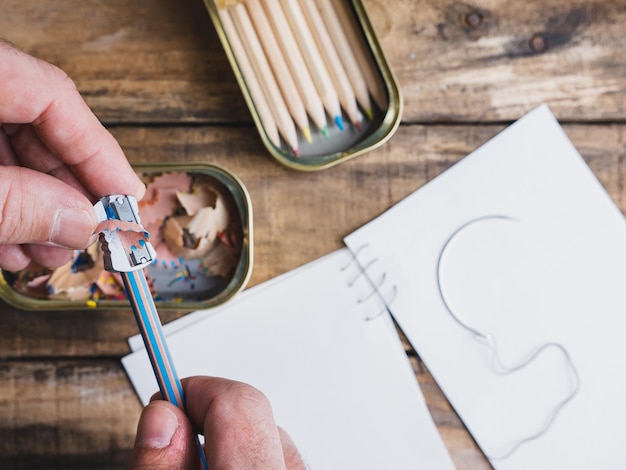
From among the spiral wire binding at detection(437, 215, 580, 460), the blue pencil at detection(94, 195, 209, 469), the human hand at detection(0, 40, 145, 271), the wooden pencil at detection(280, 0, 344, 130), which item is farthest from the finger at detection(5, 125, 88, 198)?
the spiral wire binding at detection(437, 215, 580, 460)

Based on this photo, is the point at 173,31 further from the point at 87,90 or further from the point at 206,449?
the point at 206,449

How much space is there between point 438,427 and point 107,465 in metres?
0.29

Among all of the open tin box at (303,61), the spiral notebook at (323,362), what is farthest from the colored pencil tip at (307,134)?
the spiral notebook at (323,362)

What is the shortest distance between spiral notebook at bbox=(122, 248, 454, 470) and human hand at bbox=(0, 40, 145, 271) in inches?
5.5

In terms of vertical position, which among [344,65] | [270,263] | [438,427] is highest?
[344,65]

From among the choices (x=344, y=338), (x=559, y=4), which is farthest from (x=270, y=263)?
(x=559, y=4)

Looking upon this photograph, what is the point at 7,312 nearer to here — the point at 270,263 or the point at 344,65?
the point at 270,263

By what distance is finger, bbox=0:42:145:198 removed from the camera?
44 centimetres

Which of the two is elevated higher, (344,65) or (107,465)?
(344,65)

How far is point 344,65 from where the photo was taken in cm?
55

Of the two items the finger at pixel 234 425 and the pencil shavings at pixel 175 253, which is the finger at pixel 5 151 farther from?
the finger at pixel 234 425

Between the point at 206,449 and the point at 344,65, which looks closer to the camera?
the point at 206,449

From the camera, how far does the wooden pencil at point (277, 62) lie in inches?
21.0

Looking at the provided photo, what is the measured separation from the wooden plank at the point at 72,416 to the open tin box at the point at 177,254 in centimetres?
7
